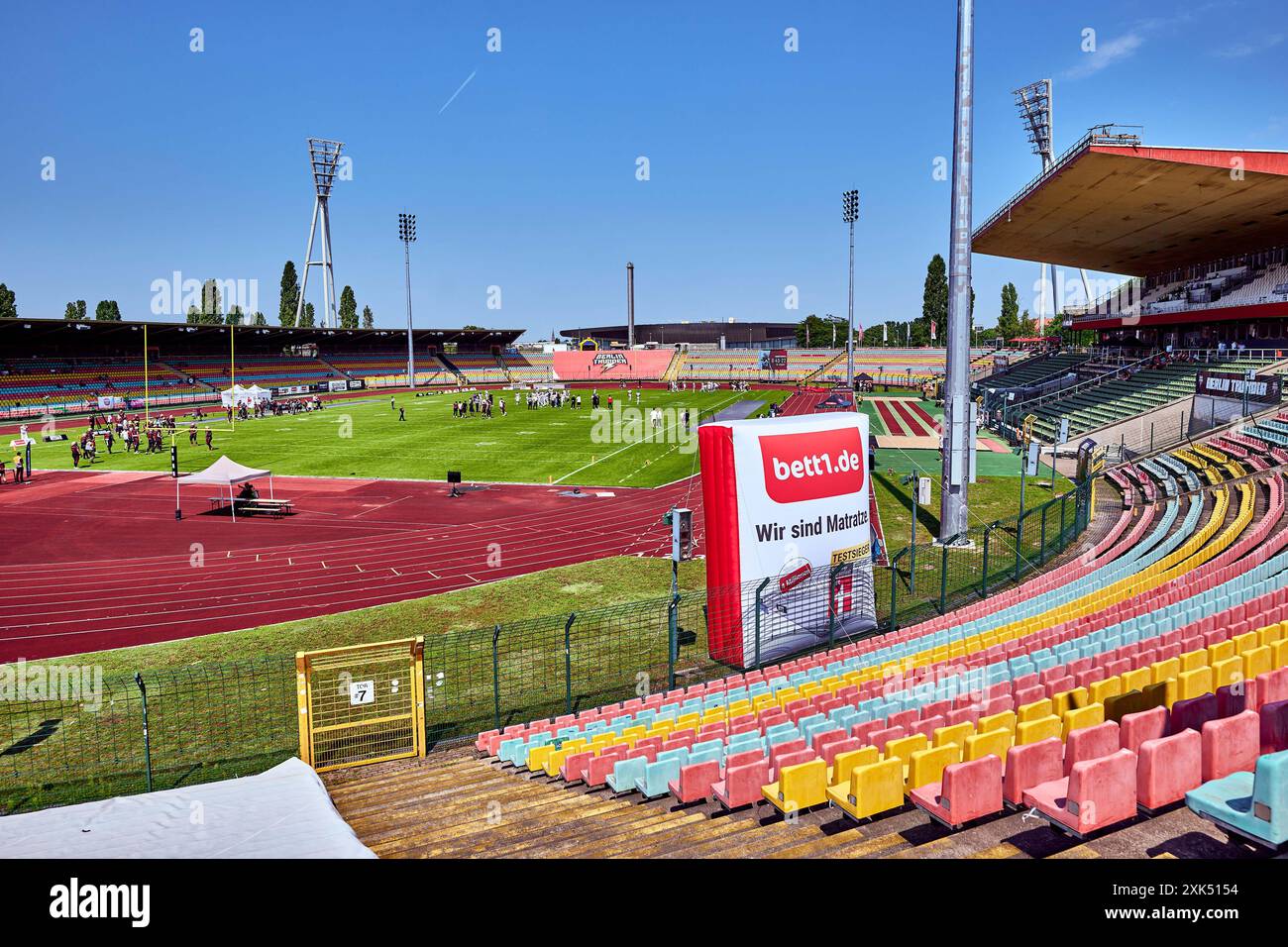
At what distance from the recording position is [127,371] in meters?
69.7

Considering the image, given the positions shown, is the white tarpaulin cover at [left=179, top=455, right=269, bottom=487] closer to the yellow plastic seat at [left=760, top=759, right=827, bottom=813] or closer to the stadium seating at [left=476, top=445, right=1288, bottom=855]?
the stadium seating at [left=476, top=445, right=1288, bottom=855]

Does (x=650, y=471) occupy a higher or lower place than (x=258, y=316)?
lower

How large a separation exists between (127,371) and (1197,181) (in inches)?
2950

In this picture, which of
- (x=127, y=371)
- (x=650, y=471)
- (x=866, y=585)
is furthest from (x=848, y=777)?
(x=127, y=371)

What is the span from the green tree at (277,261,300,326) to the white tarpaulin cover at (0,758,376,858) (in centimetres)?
11593

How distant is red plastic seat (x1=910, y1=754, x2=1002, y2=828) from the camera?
5.29 meters

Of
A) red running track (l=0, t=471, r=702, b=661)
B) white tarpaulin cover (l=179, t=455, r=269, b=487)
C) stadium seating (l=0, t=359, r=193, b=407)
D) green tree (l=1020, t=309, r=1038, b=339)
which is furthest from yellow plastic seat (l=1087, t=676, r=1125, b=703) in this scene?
green tree (l=1020, t=309, r=1038, b=339)

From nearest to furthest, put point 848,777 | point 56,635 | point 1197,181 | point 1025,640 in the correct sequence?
point 848,777 < point 1025,640 < point 56,635 < point 1197,181

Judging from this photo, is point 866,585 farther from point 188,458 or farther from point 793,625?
point 188,458

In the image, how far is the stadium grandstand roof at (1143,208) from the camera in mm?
24719

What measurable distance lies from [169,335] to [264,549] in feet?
190

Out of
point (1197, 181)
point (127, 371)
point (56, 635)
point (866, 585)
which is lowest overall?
point (56, 635)

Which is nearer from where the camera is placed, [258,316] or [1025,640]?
[1025,640]

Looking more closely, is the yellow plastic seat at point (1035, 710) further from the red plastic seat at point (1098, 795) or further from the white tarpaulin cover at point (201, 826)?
the white tarpaulin cover at point (201, 826)
